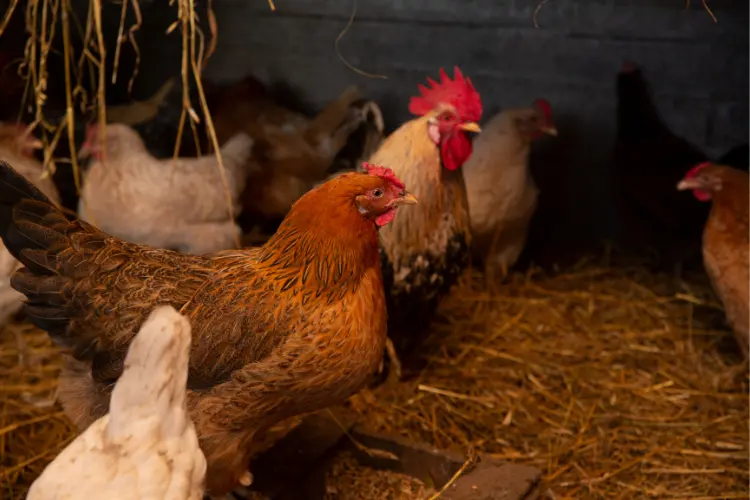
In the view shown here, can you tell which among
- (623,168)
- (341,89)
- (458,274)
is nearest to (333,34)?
(341,89)

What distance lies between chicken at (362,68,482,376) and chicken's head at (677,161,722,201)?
81 cm

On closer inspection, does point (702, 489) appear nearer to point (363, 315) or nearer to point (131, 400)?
point (363, 315)

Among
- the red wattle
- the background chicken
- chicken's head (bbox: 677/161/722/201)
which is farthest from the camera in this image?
the background chicken

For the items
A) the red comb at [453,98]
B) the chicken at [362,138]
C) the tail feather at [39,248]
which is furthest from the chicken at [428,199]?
the tail feather at [39,248]

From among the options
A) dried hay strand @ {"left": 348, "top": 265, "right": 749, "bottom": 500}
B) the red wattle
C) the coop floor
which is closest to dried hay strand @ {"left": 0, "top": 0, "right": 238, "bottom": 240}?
the red wattle

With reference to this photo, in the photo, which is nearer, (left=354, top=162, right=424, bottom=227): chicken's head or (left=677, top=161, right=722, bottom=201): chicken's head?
(left=354, top=162, right=424, bottom=227): chicken's head

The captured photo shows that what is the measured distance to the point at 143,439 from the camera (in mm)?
1229

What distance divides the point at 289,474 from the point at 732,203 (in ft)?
5.59

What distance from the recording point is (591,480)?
210 cm

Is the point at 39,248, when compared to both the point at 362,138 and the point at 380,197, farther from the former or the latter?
the point at 362,138

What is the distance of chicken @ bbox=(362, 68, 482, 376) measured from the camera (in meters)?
2.27

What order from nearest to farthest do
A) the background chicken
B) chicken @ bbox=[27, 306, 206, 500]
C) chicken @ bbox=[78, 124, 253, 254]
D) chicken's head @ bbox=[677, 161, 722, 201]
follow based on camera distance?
chicken @ bbox=[27, 306, 206, 500]
chicken's head @ bbox=[677, 161, 722, 201]
chicken @ bbox=[78, 124, 253, 254]
the background chicken

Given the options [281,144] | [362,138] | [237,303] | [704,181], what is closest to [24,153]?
[281,144]

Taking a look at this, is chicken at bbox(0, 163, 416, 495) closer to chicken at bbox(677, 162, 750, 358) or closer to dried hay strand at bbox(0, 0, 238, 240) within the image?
dried hay strand at bbox(0, 0, 238, 240)
